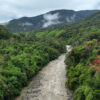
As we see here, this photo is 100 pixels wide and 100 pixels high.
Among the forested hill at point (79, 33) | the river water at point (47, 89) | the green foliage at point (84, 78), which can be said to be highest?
the forested hill at point (79, 33)

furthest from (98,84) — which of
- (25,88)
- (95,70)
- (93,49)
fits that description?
(25,88)

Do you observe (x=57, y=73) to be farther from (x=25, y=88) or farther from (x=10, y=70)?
(x=10, y=70)

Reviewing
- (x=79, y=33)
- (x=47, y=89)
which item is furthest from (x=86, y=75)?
(x=79, y=33)

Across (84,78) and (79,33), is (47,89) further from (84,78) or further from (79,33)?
(79,33)

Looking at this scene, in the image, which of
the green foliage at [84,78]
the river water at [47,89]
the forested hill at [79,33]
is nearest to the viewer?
the green foliage at [84,78]

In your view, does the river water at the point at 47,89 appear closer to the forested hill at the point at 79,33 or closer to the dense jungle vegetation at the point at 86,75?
the dense jungle vegetation at the point at 86,75

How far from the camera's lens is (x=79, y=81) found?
17.7 m

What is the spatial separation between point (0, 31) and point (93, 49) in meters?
41.4

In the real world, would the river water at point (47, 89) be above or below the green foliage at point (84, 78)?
below

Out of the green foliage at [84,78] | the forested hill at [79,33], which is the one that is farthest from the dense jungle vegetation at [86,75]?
the forested hill at [79,33]

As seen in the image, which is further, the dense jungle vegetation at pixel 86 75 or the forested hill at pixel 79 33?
the forested hill at pixel 79 33

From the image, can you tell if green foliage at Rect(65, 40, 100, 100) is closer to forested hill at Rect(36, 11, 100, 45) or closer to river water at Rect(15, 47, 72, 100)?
river water at Rect(15, 47, 72, 100)

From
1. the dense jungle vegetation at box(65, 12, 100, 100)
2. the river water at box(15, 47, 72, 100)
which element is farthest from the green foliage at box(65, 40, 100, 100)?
the river water at box(15, 47, 72, 100)

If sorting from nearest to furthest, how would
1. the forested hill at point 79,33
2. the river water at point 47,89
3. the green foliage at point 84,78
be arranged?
the green foliage at point 84,78, the river water at point 47,89, the forested hill at point 79,33
